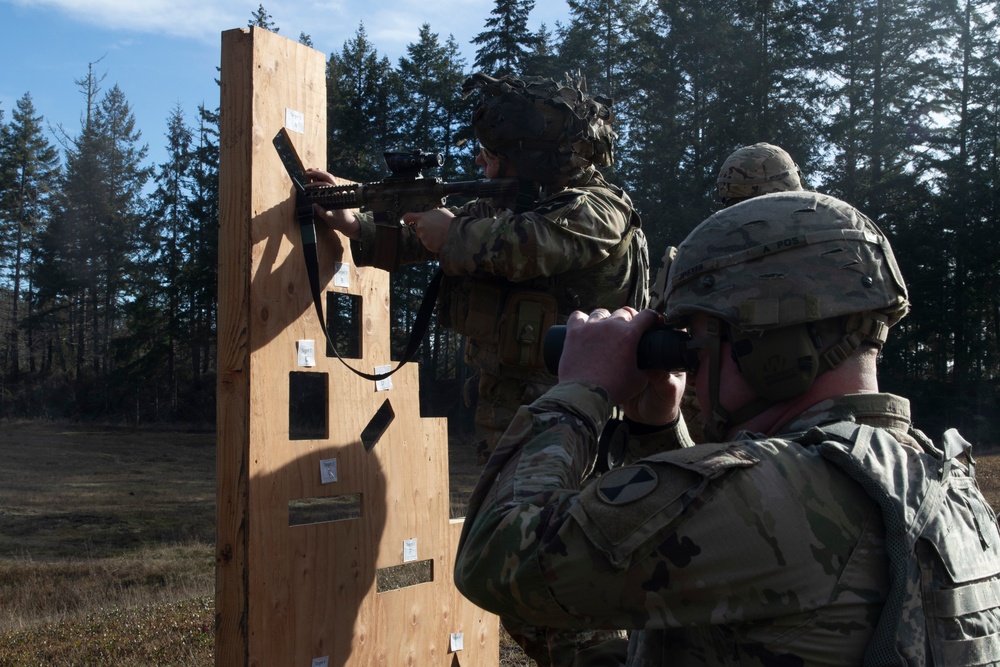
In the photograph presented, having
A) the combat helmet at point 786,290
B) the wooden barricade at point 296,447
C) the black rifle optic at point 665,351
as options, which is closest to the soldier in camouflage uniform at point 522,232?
the wooden barricade at point 296,447

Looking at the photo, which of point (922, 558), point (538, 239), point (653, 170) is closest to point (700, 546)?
point (922, 558)

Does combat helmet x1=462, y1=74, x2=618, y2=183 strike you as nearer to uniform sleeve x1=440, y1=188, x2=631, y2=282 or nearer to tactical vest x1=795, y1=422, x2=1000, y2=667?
uniform sleeve x1=440, y1=188, x2=631, y2=282

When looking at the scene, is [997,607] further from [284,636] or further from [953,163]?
[953,163]

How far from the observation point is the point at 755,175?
17.7 ft

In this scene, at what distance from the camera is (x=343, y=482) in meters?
3.93

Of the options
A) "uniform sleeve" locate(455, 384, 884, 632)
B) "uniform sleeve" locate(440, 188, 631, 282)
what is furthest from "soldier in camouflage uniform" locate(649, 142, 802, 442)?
"uniform sleeve" locate(455, 384, 884, 632)

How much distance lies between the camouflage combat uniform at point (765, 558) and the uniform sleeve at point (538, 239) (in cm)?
210

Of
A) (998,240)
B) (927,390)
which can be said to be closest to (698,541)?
(927,390)

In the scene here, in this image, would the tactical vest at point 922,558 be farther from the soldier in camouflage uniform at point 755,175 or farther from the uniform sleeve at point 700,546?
the soldier in camouflage uniform at point 755,175

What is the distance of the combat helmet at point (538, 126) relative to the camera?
3863 mm

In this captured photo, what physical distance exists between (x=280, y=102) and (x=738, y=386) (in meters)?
2.73

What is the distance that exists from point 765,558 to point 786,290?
21.1 inches

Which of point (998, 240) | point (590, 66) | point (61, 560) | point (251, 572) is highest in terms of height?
point (590, 66)

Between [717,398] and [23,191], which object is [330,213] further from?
[23,191]
